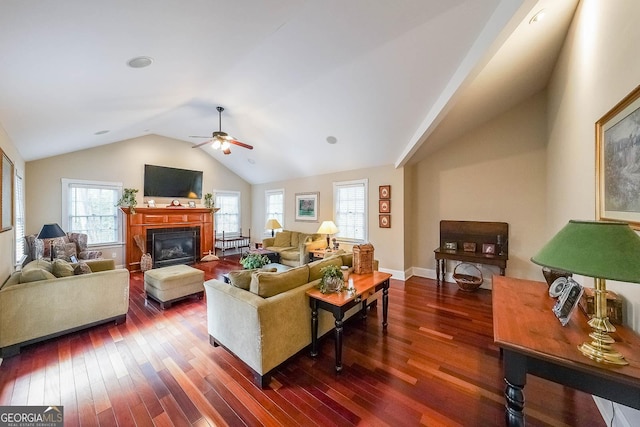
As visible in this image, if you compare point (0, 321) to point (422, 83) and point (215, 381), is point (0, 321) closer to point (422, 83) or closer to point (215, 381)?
point (215, 381)

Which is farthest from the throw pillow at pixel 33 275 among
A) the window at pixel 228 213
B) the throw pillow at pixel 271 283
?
the window at pixel 228 213

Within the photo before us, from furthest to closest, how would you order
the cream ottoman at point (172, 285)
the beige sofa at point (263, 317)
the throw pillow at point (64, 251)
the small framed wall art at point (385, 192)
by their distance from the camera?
1. the small framed wall art at point (385, 192)
2. the throw pillow at point (64, 251)
3. the cream ottoman at point (172, 285)
4. the beige sofa at point (263, 317)

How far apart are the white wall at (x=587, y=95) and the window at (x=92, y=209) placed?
26.3 feet

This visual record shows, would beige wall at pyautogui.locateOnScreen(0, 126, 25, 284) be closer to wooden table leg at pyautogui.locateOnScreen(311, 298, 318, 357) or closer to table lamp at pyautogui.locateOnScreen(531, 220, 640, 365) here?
wooden table leg at pyautogui.locateOnScreen(311, 298, 318, 357)

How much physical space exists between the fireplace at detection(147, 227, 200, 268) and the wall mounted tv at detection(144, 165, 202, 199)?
985 mm

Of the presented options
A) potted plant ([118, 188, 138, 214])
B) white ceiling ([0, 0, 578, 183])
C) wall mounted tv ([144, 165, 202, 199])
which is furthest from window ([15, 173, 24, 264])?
wall mounted tv ([144, 165, 202, 199])

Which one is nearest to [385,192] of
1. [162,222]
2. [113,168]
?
[162,222]

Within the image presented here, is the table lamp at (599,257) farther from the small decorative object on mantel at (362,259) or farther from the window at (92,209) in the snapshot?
the window at (92,209)

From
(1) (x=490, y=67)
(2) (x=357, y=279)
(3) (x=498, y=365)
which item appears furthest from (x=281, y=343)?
(1) (x=490, y=67)

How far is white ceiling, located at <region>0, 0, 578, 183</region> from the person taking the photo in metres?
1.63

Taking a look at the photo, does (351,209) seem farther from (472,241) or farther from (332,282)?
(332,282)

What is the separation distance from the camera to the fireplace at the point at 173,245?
611 centimetres

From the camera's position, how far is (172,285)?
361 centimetres

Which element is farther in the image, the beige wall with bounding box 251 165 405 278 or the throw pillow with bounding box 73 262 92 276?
the beige wall with bounding box 251 165 405 278
